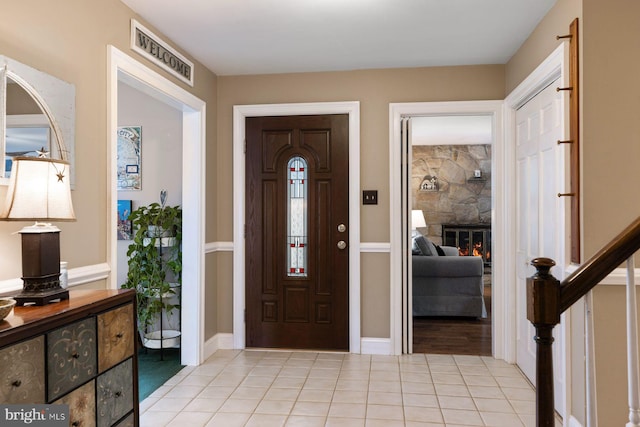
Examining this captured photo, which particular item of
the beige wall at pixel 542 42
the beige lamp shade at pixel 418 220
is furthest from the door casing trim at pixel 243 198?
the beige lamp shade at pixel 418 220

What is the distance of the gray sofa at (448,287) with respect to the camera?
16.0ft

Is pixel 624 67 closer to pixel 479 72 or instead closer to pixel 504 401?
pixel 479 72

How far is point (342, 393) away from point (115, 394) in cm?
158

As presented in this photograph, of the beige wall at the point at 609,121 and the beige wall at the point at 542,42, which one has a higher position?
the beige wall at the point at 542,42

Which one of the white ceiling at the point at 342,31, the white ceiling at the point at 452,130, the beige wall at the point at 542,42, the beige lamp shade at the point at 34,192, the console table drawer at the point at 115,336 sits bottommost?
Result: the console table drawer at the point at 115,336

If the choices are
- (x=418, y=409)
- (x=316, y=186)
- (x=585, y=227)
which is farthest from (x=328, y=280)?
(x=585, y=227)

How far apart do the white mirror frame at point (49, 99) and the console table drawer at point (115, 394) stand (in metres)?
0.89

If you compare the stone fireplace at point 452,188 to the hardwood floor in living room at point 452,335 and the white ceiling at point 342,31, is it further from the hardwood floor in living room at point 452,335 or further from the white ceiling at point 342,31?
the white ceiling at point 342,31

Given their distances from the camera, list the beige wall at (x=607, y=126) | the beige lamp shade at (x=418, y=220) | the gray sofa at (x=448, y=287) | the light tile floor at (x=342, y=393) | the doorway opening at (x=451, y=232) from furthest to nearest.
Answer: the beige lamp shade at (x=418, y=220)
the gray sofa at (x=448, y=287)
the doorway opening at (x=451, y=232)
the light tile floor at (x=342, y=393)
the beige wall at (x=607, y=126)

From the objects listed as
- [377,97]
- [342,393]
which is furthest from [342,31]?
[342,393]

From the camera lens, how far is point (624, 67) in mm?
2172

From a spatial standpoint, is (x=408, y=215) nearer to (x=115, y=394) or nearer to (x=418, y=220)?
(x=115, y=394)

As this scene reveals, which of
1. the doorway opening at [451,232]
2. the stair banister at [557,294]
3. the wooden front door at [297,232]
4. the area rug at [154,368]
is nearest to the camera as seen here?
the stair banister at [557,294]

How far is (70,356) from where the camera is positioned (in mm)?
1517
